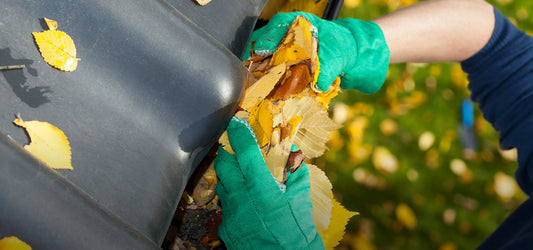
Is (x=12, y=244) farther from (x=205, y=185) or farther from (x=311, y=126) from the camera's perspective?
(x=311, y=126)

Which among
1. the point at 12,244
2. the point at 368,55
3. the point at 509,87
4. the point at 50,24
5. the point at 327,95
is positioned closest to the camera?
the point at 12,244

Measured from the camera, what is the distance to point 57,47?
50 centimetres

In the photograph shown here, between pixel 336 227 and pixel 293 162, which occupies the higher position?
pixel 293 162

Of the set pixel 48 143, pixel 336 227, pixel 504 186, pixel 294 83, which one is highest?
pixel 48 143

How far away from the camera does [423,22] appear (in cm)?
126

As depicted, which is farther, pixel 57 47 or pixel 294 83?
pixel 294 83

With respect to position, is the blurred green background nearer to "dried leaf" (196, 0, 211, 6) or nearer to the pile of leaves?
the pile of leaves

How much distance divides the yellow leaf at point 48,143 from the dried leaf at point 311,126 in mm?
488

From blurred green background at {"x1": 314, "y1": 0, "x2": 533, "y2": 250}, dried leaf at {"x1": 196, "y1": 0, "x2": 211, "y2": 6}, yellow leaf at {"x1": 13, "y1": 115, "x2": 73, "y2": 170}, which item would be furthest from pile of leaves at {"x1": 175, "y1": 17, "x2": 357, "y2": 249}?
blurred green background at {"x1": 314, "y1": 0, "x2": 533, "y2": 250}

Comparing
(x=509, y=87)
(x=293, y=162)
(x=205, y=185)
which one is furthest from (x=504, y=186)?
(x=205, y=185)

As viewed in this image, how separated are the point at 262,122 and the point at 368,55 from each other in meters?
0.50

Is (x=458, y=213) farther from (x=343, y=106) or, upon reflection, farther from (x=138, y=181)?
(x=138, y=181)

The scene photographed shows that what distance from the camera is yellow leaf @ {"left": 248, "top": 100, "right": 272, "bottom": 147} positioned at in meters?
0.75

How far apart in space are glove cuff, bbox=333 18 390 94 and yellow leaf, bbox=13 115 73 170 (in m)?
0.82
